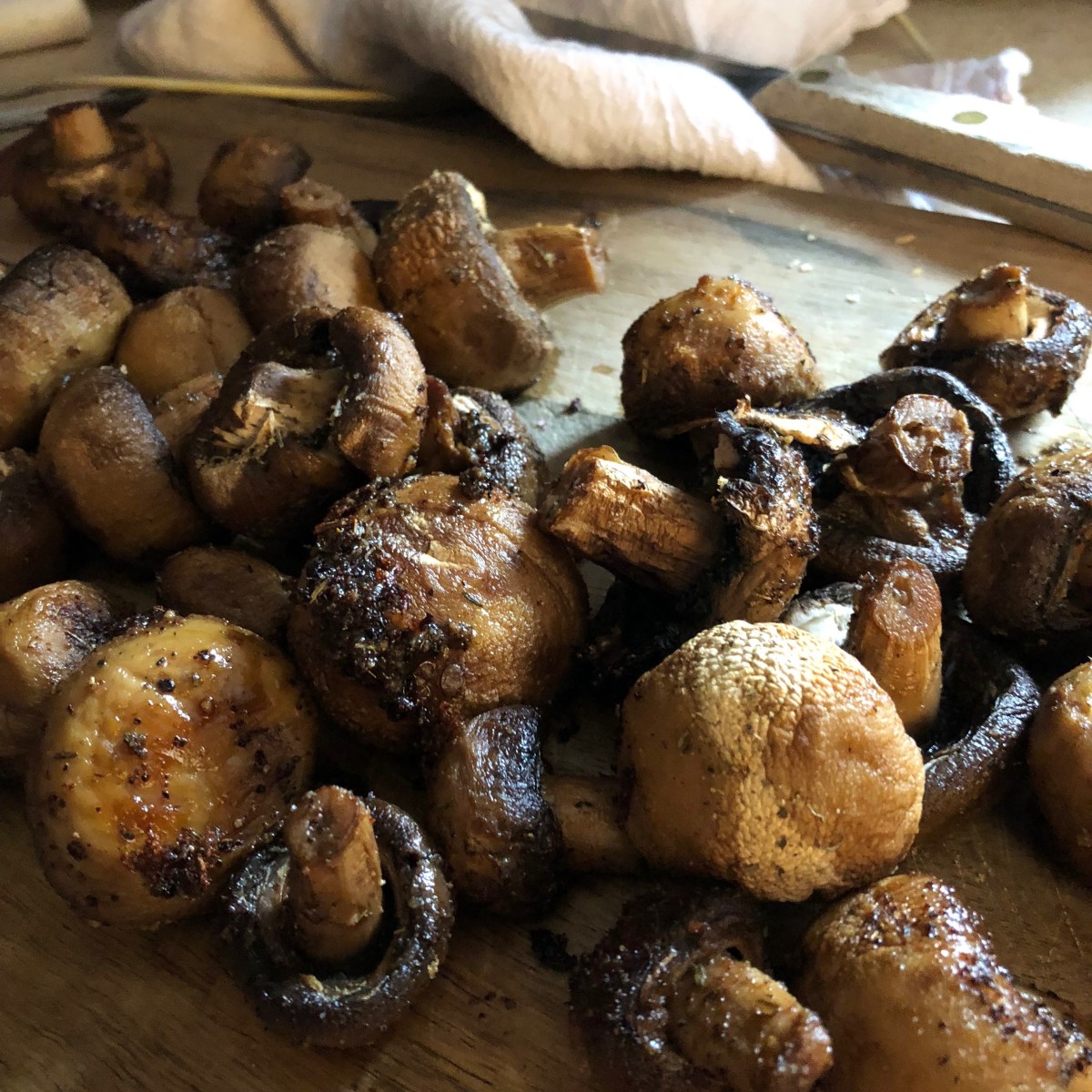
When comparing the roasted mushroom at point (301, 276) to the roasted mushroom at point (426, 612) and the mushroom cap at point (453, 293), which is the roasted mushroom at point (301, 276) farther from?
the roasted mushroom at point (426, 612)

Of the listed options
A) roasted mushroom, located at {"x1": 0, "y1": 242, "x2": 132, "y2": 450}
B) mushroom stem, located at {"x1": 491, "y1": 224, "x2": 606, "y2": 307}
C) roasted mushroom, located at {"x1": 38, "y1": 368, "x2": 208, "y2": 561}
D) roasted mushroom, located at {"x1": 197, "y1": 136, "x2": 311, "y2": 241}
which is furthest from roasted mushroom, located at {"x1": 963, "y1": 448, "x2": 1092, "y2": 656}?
roasted mushroom, located at {"x1": 197, "y1": 136, "x2": 311, "y2": 241}

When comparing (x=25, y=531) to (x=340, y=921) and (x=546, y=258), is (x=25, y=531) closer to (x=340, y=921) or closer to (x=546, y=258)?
(x=340, y=921)

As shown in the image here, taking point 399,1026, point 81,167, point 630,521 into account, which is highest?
point 81,167

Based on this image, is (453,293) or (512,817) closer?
(512,817)

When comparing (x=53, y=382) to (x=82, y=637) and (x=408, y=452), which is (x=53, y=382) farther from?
(x=408, y=452)

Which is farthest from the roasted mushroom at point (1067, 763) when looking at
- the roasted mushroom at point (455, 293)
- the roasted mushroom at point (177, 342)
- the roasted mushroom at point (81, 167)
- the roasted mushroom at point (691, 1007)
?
the roasted mushroom at point (81, 167)

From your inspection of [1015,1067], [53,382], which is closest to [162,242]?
[53,382]

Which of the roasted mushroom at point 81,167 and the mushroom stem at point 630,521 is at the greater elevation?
the roasted mushroom at point 81,167

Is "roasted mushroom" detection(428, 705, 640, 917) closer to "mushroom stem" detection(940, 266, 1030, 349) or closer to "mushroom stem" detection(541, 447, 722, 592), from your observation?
"mushroom stem" detection(541, 447, 722, 592)

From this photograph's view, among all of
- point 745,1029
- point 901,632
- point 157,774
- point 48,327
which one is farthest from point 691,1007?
point 48,327
